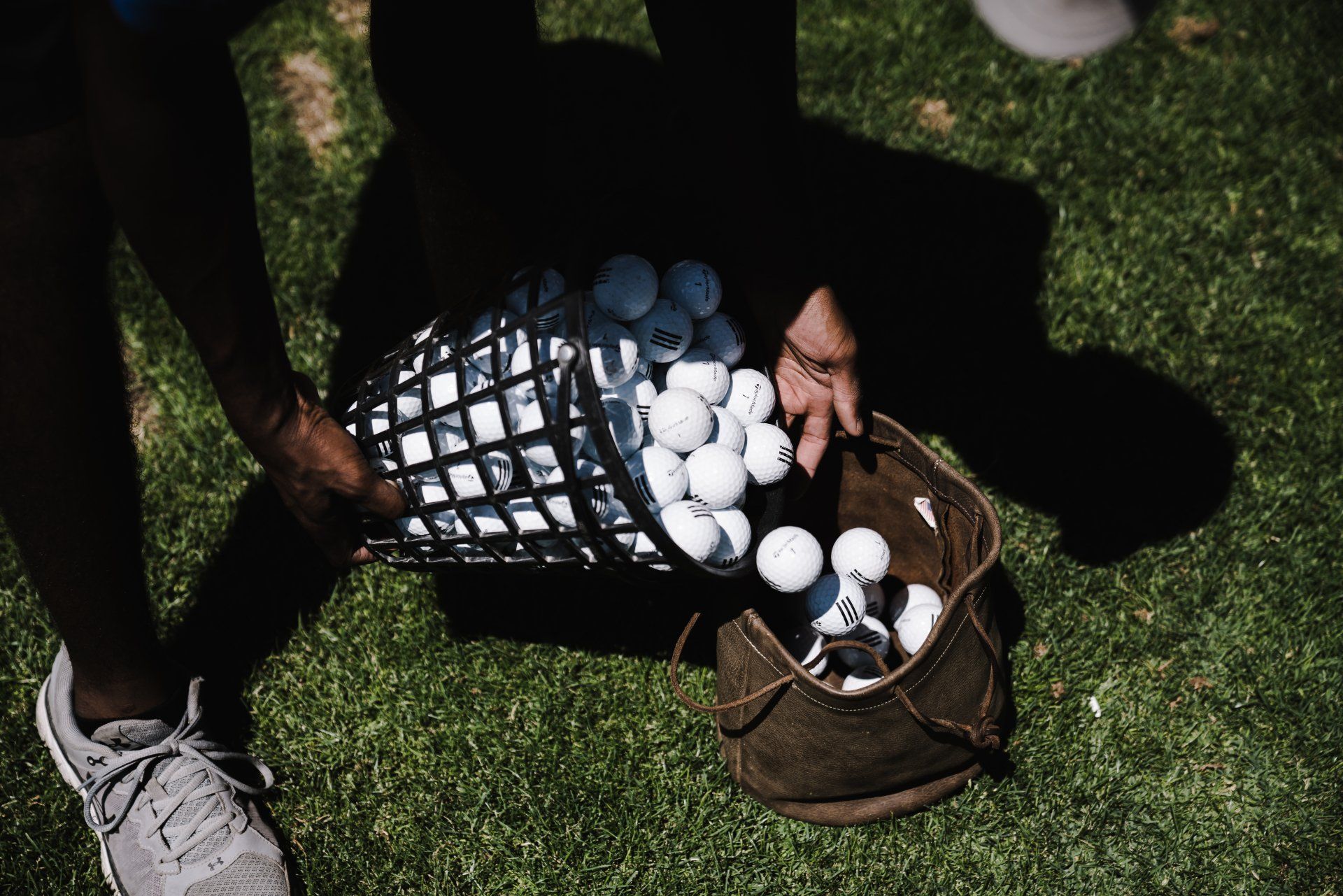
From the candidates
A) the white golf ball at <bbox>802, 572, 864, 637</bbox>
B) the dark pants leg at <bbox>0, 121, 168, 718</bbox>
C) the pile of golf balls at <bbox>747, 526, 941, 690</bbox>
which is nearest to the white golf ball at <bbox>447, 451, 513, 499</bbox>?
the pile of golf balls at <bbox>747, 526, 941, 690</bbox>

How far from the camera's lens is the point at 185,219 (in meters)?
1.53

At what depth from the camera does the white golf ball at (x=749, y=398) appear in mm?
2170

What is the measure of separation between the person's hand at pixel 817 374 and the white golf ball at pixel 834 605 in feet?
0.88

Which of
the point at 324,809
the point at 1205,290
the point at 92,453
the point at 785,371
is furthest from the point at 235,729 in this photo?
the point at 1205,290

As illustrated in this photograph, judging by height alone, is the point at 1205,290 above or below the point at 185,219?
below

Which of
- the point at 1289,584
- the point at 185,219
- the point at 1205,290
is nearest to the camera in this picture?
the point at 185,219

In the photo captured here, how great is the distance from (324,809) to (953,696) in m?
1.49

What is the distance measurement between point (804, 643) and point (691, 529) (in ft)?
2.19

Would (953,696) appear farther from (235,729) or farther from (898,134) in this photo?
(898,134)

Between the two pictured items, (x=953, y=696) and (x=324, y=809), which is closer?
(x=953, y=696)

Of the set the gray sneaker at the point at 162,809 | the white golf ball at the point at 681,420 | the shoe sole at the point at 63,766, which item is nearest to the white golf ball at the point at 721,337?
the white golf ball at the point at 681,420

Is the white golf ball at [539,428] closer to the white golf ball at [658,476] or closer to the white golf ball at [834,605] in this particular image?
the white golf ball at [658,476]

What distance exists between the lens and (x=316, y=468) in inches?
69.9

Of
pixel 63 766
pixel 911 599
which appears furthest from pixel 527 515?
pixel 63 766
